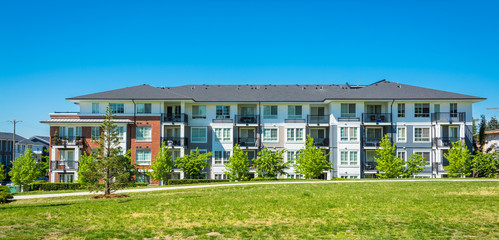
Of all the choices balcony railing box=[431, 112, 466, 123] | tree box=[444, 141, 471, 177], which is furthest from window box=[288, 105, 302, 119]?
tree box=[444, 141, 471, 177]

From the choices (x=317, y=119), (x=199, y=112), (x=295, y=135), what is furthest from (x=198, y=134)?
(x=317, y=119)

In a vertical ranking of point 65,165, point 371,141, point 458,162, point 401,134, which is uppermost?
point 401,134

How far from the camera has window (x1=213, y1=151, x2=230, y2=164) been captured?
4772 centimetres

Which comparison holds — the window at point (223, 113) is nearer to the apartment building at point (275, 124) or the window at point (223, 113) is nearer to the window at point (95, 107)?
the apartment building at point (275, 124)

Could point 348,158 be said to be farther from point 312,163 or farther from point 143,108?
point 143,108

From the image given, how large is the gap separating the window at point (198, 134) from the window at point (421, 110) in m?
22.8

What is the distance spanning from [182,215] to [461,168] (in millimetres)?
33718

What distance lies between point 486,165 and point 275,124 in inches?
829

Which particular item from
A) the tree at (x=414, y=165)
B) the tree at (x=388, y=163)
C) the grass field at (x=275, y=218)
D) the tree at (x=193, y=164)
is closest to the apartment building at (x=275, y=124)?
the tree at (x=193, y=164)

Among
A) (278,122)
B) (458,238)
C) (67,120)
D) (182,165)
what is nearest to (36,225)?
(458,238)

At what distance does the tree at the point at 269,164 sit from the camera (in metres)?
43.1

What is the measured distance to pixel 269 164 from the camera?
Result: 43156mm

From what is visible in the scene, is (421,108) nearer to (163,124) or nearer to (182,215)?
(163,124)

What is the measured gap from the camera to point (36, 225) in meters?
14.7
